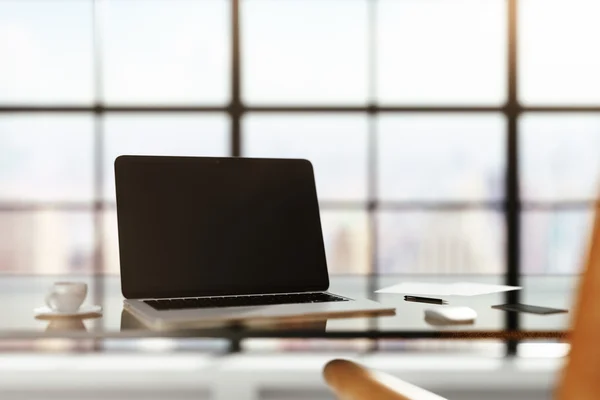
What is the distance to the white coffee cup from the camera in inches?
42.9

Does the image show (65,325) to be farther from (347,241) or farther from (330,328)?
(347,241)

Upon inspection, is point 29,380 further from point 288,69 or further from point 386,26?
point 386,26

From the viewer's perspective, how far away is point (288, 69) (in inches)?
116

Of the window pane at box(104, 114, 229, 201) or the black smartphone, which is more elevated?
the window pane at box(104, 114, 229, 201)

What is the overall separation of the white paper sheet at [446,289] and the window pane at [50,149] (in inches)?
76.5

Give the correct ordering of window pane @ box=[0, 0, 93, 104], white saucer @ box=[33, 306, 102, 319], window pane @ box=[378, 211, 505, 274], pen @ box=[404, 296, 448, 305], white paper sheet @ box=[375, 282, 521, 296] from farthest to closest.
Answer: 1. window pane @ box=[378, 211, 505, 274]
2. window pane @ box=[0, 0, 93, 104]
3. white paper sheet @ box=[375, 282, 521, 296]
4. pen @ box=[404, 296, 448, 305]
5. white saucer @ box=[33, 306, 102, 319]

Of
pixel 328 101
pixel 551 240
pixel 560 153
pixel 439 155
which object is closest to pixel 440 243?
pixel 439 155

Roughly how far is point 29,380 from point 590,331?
93.1 inches

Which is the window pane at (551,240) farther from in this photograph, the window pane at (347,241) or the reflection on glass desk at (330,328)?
the reflection on glass desk at (330,328)

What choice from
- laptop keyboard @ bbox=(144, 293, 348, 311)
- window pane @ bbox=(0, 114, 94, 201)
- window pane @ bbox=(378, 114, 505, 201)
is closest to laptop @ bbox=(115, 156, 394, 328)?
laptop keyboard @ bbox=(144, 293, 348, 311)

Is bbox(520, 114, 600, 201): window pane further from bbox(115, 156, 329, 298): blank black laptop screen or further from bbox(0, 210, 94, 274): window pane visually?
bbox(0, 210, 94, 274): window pane

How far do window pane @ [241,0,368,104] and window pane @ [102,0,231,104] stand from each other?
119 mm

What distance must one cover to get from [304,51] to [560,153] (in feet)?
4.23

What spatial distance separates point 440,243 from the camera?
3029 millimetres
